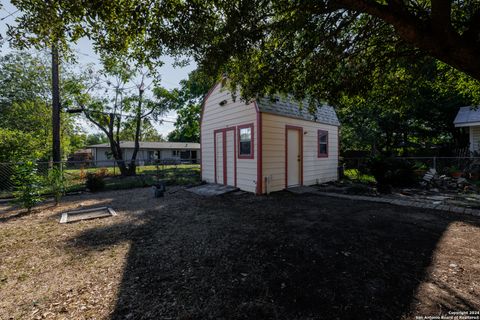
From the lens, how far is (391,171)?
841cm

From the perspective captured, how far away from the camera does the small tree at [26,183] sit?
5426mm

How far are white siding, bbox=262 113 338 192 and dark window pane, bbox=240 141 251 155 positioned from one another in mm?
683

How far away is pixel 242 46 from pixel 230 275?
3.65 meters

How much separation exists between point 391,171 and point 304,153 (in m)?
3.43

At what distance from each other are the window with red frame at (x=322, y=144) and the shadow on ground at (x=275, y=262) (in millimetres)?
4610

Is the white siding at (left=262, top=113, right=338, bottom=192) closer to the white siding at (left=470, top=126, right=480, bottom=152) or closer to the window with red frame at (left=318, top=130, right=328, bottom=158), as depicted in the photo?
the window with red frame at (left=318, top=130, right=328, bottom=158)

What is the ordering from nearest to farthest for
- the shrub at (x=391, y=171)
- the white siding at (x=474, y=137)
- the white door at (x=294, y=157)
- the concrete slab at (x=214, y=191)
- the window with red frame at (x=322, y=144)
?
the concrete slab at (x=214, y=191), the white door at (x=294, y=157), the shrub at (x=391, y=171), the window with red frame at (x=322, y=144), the white siding at (x=474, y=137)

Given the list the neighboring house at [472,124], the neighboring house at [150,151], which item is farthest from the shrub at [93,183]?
the neighboring house at [150,151]

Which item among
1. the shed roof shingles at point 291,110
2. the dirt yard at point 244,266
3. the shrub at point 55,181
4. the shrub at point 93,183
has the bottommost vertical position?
the dirt yard at point 244,266

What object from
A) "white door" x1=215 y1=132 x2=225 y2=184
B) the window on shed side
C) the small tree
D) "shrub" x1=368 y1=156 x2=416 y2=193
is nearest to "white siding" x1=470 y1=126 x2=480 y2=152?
"shrub" x1=368 y1=156 x2=416 y2=193

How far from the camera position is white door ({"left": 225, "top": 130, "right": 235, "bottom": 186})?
A: 8375mm

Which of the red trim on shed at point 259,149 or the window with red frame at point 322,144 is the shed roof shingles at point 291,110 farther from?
the window with red frame at point 322,144

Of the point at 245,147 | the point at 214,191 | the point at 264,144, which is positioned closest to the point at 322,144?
the point at 264,144

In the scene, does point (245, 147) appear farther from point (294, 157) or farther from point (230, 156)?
point (294, 157)
